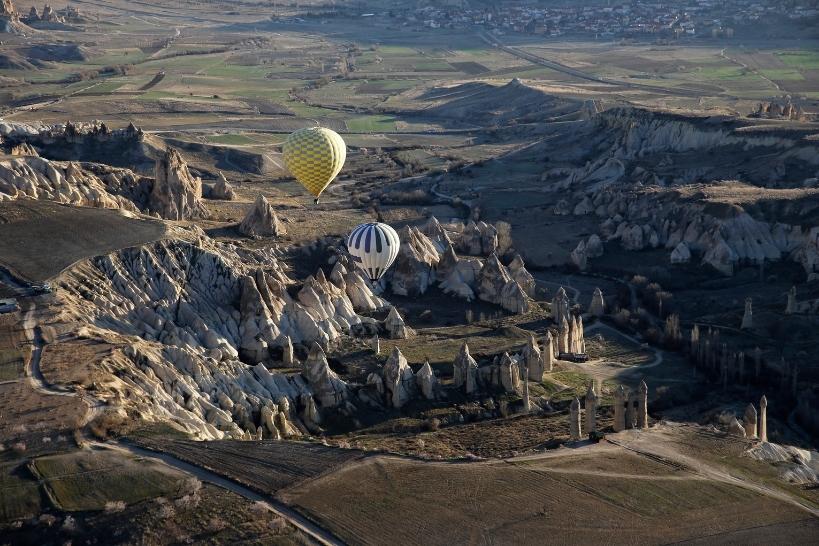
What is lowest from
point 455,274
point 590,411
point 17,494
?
point 455,274

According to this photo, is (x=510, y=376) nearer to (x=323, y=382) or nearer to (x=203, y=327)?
(x=323, y=382)

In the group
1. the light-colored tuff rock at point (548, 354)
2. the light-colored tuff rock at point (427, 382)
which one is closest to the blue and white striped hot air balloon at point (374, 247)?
the light-colored tuff rock at point (548, 354)

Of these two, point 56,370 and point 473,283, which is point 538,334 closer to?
point 473,283

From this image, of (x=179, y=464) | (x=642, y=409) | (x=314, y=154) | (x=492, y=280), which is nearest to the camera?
(x=179, y=464)

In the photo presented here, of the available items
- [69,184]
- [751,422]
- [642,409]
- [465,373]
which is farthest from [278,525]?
[69,184]

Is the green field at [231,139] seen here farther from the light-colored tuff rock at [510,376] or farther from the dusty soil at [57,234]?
the light-colored tuff rock at [510,376]

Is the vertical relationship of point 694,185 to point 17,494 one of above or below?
below
